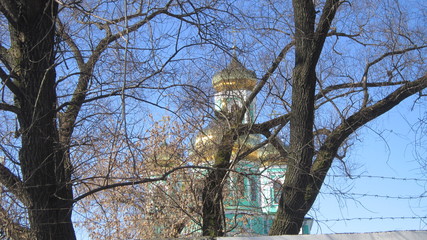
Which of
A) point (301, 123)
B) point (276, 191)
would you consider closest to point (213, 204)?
point (276, 191)

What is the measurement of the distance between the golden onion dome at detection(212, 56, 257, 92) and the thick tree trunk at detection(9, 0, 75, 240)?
2.88m

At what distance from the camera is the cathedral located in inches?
323

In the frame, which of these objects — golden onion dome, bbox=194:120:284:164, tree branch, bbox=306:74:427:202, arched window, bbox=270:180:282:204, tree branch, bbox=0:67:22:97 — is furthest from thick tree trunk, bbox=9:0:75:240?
tree branch, bbox=306:74:427:202

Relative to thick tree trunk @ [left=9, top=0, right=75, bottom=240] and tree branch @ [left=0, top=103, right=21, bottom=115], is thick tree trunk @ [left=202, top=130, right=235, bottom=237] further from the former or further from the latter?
tree branch @ [left=0, top=103, right=21, bottom=115]

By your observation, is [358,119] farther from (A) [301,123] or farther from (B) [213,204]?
(B) [213,204]

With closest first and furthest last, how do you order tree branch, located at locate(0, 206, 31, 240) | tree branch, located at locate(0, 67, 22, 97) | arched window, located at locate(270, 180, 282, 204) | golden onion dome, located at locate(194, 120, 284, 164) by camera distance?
1. tree branch, located at locate(0, 206, 31, 240)
2. tree branch, located at locate(0, 67, 22, 97)
3. arched window, located at locate(270, 180, 282, 204)
4. golden onion dome, located at locate(194, 120, 284, 164)

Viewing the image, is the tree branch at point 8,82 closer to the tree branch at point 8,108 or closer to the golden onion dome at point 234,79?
the tree branch at point 8,108

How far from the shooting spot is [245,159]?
30.2 ft

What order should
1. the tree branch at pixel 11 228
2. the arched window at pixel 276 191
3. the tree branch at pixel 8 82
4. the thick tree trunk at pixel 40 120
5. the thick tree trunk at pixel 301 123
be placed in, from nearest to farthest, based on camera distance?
1. the tree branch at pixel 11 228
2. the tree branch at pixel 8 82
3. the thick tree trunk at pixel 40 120
4. the thick tree trunk at pixel 301 123
5. the arched window at pixel 276 191

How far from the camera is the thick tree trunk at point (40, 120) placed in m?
5.35

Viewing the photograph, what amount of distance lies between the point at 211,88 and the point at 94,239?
6061mm

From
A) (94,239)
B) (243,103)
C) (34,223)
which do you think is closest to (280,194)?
(243,103)

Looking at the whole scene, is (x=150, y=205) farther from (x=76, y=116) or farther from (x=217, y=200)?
(x=76, y=116)

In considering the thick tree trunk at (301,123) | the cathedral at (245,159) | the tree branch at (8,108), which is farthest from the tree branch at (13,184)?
the thick tree trunk at (301,123)
